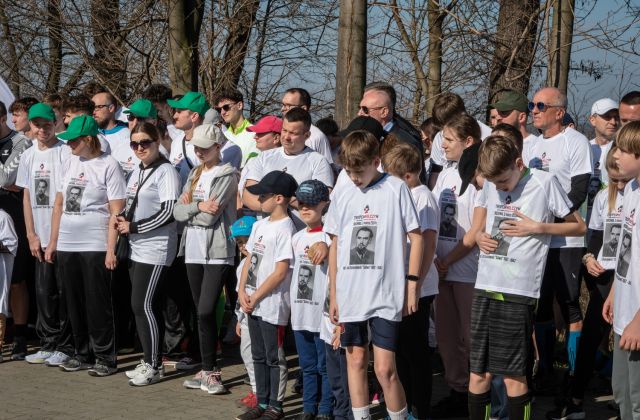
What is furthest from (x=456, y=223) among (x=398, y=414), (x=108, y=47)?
(x=108, y=47)

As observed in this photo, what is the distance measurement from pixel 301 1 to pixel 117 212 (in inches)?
265

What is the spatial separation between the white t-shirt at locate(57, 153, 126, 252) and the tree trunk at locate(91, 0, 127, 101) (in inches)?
229

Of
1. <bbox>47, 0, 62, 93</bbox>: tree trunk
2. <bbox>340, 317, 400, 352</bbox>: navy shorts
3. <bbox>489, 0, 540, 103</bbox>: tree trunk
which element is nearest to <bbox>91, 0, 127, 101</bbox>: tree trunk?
<bbox>47, 0, 62, 93</bbox>: tree trunk

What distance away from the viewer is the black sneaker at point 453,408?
7.28 m

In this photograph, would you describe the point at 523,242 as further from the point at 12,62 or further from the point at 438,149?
the point at 12,62

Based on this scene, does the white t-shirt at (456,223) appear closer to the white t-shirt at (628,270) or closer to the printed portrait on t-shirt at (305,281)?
the printed portrait on t-shirt at (305,281)

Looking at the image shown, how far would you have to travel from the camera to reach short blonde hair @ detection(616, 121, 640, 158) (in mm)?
5355

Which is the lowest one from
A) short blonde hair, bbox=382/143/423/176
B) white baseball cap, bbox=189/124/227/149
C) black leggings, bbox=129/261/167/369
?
black leggings, bbox=129/261/167/369

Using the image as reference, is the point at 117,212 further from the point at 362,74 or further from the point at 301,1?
the point at 301,1

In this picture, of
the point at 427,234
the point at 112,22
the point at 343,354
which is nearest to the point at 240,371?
the point at 343,354

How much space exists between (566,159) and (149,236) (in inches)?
132

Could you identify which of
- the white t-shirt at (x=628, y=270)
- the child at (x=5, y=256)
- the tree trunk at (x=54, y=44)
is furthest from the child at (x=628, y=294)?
the tree trunk at (x=54, y=44)

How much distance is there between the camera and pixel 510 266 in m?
6.21

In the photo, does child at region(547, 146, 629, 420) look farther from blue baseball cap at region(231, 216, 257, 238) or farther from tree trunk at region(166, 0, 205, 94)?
tree trunk at region(166, 0, 205, 94)
